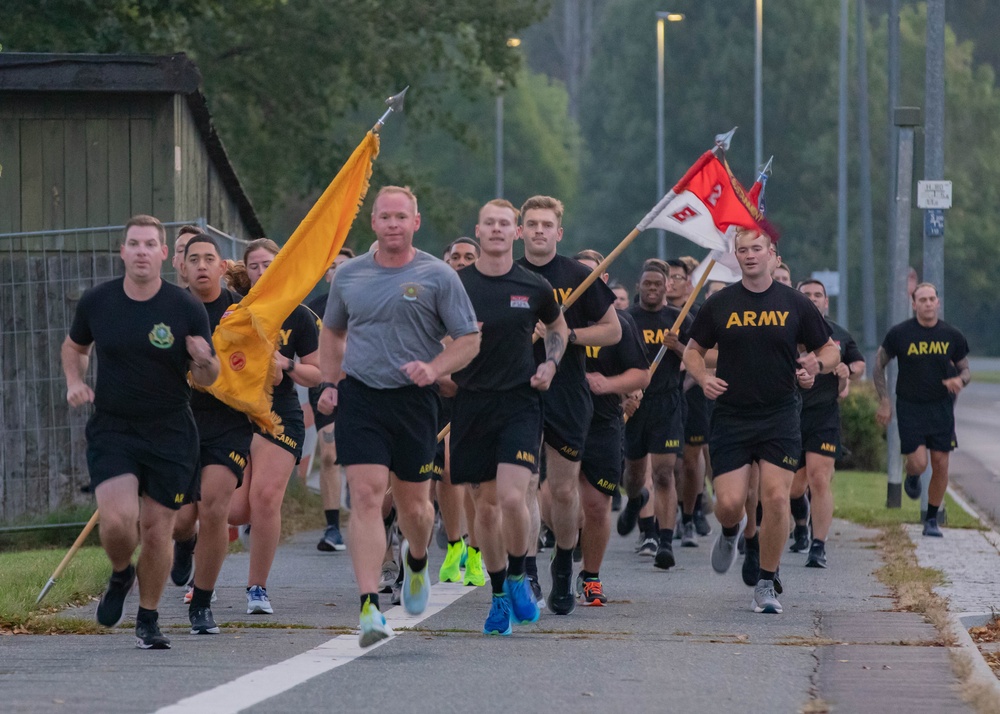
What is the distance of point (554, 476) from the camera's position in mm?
9445

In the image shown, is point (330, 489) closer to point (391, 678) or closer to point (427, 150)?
point (391, 678)

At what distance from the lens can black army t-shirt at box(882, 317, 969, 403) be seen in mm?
14945

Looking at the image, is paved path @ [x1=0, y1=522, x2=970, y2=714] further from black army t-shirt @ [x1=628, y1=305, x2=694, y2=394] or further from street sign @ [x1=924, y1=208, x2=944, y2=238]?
street sign @ [x1=924, y1=208, x2=944, y2=238]

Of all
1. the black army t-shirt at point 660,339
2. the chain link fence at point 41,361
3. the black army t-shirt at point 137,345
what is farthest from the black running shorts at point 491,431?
the chain link fence at point 41,361

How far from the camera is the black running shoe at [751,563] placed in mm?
10414

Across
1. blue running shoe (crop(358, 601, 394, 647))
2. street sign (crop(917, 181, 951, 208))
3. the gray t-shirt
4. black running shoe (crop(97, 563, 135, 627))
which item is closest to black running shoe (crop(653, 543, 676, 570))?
the gray t-shirt

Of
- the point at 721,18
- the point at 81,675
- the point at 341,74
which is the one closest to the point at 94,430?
the point at 81,675

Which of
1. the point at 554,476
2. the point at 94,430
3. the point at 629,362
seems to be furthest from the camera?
Answer: the point at 629,362

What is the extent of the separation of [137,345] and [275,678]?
1.69 meters

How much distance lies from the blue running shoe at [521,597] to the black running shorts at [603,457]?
4.34 ft

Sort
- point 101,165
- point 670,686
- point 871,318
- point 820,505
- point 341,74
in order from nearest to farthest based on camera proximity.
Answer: point 670,686 → point 820,505 → point 101,165 → point 341,74 → point 871,318

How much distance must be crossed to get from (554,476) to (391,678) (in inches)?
97.4

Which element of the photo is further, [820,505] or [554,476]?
[820,505]

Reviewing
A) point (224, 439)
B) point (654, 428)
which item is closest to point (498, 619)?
point (224, 439)
